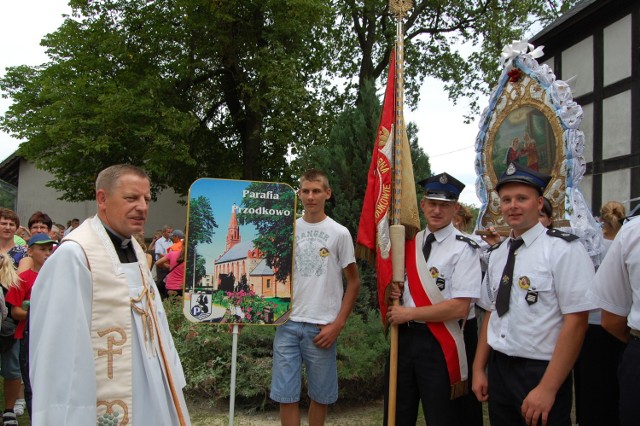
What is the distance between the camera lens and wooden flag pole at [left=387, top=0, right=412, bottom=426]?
144 inches

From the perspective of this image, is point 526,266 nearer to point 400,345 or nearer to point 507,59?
point 400,345

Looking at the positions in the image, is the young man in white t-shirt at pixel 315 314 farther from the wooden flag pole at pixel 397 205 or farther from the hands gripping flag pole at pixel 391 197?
the wooden flag pole at pixel 397 205

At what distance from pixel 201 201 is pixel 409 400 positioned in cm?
222

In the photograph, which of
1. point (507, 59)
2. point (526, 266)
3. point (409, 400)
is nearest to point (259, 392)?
point (409, 400)

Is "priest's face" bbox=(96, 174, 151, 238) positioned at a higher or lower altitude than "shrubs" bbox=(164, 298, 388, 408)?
higher

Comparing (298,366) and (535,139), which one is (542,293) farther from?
(535,139)

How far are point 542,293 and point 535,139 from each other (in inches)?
113

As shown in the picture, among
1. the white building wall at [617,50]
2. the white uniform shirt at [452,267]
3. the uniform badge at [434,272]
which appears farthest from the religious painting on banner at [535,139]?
the white building wall at [617,50]

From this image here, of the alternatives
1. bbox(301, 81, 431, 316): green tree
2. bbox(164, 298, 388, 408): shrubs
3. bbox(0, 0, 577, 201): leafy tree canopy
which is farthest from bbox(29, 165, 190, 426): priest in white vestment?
bbox(0, 0, 577, 201): leafy tree canopy

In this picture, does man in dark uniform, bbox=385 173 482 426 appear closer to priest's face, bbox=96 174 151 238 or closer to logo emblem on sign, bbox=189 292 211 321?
logo emblem on sign, bbox=189 292 211 321

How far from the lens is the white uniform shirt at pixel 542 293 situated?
2896 millimetres

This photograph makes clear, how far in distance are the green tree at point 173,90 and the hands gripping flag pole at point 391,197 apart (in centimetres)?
1165

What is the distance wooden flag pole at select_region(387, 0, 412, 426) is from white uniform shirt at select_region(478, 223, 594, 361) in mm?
796

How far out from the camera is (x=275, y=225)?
4.48 metres
